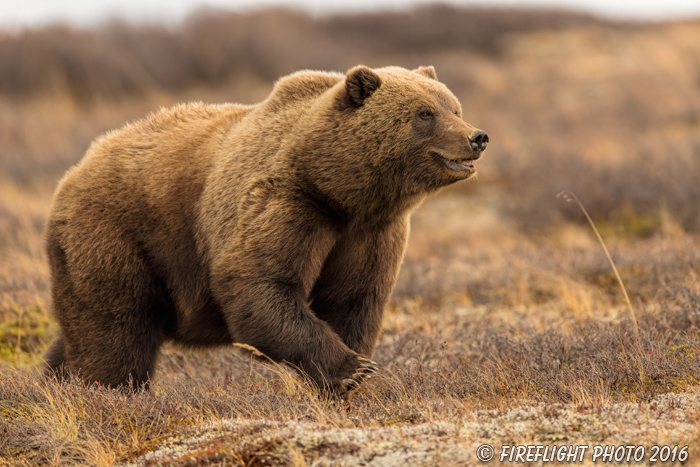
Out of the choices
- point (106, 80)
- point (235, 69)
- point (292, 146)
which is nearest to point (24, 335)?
point (292, 146)

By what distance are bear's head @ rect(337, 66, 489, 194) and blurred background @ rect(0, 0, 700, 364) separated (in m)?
2.34

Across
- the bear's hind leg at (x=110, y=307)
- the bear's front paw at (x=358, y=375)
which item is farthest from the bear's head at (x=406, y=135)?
the bear's hind leg at (x=110, y=307)

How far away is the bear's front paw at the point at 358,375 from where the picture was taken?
4.21 metres

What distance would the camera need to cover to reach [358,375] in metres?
4.25

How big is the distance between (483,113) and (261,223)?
55.6ft

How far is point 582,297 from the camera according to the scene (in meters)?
6.45

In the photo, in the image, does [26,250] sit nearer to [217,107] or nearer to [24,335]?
[24,335]

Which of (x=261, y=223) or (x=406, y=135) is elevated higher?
(x=406, y=135)

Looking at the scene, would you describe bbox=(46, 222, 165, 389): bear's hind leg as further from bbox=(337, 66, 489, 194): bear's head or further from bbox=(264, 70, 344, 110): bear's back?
bbox=(337, 66, 489, 194): bear's head

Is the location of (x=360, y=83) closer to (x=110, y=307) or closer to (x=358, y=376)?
(x=358, y=376)

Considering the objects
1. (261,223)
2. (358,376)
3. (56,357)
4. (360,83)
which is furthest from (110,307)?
(360,83)

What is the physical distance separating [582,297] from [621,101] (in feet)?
50.5

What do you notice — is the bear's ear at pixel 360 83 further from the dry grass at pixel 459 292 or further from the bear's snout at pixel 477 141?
the dry grass at pixel 459 292

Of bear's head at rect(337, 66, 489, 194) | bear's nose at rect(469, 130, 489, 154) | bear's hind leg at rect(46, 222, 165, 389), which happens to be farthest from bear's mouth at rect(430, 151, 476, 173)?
bear's hind leg at rect(46, 222, 165, 389)
